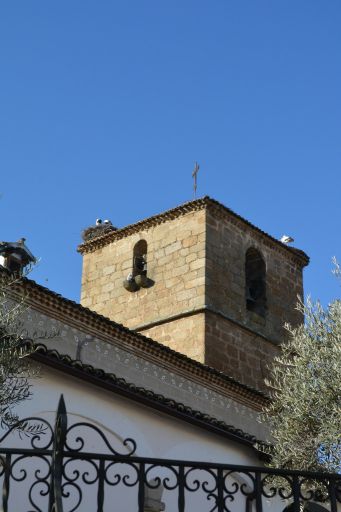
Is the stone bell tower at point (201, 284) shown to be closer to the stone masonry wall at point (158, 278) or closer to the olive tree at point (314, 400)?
the stone masonry wall at point (158, 278)

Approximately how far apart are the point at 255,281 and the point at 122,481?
1620cm

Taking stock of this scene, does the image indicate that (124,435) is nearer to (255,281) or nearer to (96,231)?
(255,281)

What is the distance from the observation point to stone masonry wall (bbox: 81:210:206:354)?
20.1 meters

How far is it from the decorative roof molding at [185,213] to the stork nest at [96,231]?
1.19 ft

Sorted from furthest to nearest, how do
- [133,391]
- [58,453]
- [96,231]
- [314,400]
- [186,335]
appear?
1. [96,231]
2. [186,335]
3. [133,391]
4. [314,400]
5. [58,453]

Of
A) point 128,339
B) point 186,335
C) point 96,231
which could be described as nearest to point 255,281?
point 186,335

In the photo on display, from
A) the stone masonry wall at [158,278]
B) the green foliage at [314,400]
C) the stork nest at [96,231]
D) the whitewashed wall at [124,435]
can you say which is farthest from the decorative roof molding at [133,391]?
the stork nest at [96,231]

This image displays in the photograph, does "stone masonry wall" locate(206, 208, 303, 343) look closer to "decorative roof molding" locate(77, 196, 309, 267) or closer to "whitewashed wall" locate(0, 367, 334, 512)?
"decorative roof molding" locate(77, 196, 309, 267)

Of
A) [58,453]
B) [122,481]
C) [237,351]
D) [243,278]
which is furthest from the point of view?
[243,278]

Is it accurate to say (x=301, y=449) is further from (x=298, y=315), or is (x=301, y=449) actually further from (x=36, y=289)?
(x=298, y=315)

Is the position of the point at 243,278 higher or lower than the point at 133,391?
higher

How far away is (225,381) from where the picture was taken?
1644 centimetres

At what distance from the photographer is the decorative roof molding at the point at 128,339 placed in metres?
13.7

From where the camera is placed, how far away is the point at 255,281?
72.1ft
